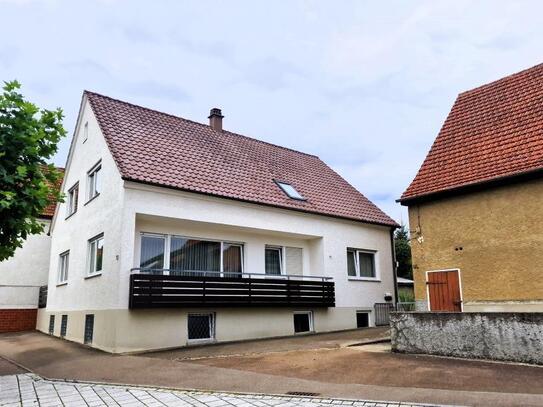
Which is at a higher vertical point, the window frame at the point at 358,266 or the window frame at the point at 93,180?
the window frame at the point at 93,180

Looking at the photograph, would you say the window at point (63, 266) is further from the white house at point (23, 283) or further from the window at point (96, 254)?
the window at point (96, 254)

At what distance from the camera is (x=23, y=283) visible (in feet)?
68.4

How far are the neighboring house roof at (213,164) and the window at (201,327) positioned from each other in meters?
3.64

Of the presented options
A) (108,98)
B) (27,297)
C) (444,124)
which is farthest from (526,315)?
(27,297)

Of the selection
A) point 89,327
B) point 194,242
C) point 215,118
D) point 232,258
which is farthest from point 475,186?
point 89,327

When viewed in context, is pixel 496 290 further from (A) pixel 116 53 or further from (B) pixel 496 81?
(A) pixel 116 53

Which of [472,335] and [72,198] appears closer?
[472,335]

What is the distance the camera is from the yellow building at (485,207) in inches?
463

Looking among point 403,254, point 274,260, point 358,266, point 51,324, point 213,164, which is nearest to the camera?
point 213,164

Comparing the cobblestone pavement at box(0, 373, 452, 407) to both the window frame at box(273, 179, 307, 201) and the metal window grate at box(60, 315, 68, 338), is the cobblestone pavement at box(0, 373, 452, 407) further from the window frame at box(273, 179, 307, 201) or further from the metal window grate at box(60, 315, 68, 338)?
the window frame at box(273, 179, 307, 201)

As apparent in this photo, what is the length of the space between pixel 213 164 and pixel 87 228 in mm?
4641

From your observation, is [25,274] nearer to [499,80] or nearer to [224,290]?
[224,290]

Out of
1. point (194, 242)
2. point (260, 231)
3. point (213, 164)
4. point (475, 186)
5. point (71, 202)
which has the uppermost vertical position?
point (213, 164)

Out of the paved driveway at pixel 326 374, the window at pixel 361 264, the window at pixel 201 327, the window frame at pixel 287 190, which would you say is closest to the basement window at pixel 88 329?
the paved driveway at pixel 326 374
